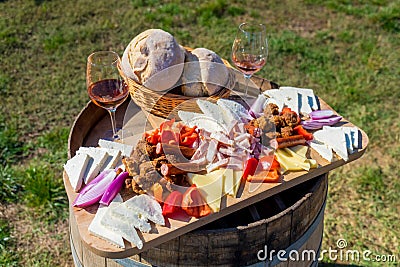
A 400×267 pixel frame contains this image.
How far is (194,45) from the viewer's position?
5.95m

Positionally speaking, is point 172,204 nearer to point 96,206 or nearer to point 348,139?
point 96,206

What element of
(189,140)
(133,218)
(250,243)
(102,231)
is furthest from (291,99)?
(102,231)

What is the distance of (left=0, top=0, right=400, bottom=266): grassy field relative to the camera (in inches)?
159

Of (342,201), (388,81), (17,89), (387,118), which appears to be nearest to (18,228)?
(17,89)

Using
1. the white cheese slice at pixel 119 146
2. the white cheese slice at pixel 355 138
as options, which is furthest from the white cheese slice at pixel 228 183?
the white cheese slice at pixel 355 138

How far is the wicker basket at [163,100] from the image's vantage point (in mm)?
2740

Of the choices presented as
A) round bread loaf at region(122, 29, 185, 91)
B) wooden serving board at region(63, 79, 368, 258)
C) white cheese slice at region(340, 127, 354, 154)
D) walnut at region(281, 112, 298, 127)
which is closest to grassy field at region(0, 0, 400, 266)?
wooden serving board at region(63, 79, 368, 258)

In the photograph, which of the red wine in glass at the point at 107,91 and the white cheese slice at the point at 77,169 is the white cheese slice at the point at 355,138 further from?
the white cheese slice at the point at 77,169

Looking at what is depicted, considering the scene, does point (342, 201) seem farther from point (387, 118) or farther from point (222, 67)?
point (222, 67)

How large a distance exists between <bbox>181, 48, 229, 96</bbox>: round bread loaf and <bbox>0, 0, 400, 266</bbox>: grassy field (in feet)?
5.83

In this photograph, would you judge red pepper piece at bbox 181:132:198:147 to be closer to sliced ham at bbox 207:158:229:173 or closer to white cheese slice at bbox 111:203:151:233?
sliced ham at bbox 207:158:229:173

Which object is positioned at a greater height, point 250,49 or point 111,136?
point 250,49

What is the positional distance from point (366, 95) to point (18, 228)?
3.59m

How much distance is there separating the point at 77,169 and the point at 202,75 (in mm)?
872
